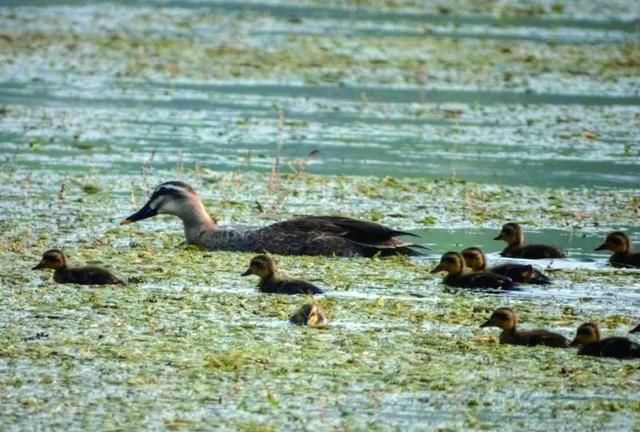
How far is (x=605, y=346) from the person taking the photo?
9.59m

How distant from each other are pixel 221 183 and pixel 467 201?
2.18 m

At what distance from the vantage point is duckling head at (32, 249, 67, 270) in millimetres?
11414

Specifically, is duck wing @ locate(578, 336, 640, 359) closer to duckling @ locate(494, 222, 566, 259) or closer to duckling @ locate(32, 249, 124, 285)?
duckling @ locate(32, 249, 124, 285)

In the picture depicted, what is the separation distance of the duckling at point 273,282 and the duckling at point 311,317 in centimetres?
94

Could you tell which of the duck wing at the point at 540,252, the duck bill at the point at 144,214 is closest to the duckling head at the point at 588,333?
the duck wing at the point at 540,252

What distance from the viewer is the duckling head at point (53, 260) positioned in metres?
11.4

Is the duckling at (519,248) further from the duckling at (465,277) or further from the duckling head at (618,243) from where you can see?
the duckling at (465,277)

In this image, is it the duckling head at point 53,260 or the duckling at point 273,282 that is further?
the duckling head at point 53,260

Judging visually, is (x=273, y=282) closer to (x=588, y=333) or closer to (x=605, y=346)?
(x=588, y=333)

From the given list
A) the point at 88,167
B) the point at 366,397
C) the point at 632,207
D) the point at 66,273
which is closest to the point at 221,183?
the point at 88,167

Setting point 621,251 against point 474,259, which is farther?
point 621,251

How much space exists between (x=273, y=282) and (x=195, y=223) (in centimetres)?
220

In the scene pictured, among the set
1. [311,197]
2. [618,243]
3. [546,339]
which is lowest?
[311,197]

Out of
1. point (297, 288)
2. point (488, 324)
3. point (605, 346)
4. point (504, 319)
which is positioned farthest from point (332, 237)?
point (605, 346)
